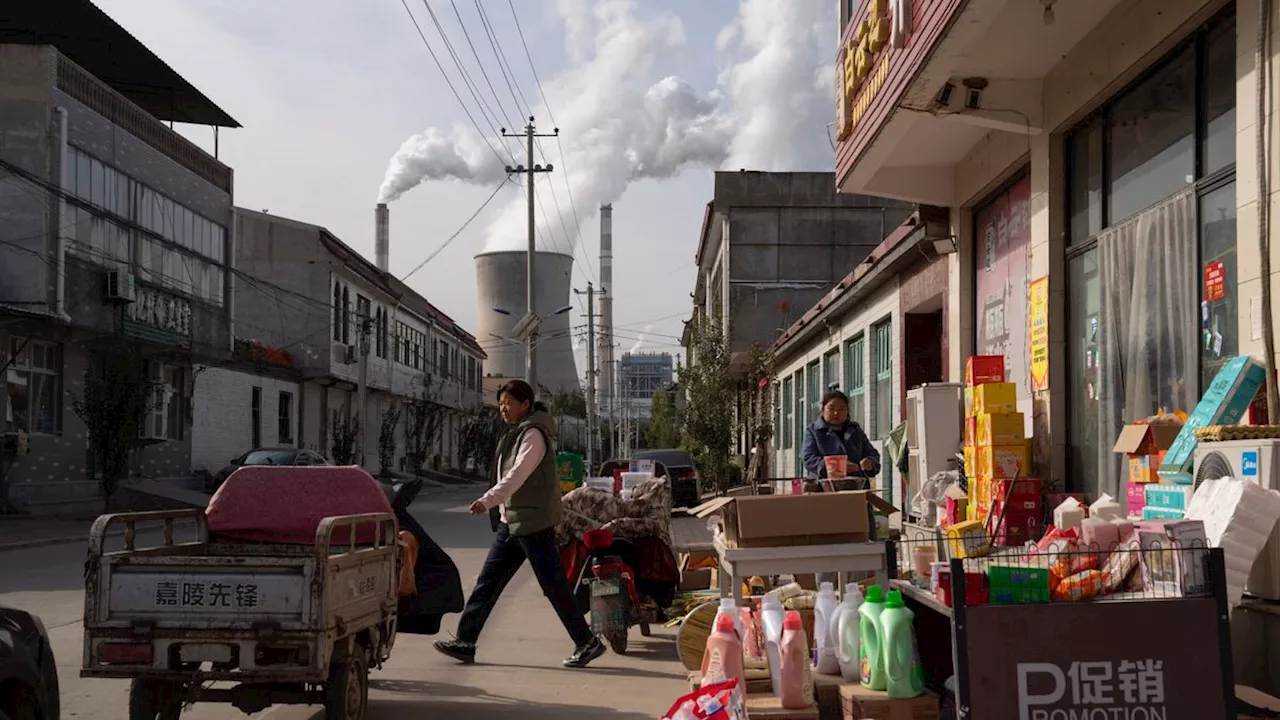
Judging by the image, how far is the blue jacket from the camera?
1057 cm

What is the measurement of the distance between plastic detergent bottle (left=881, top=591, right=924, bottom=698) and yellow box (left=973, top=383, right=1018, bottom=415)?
575 cm

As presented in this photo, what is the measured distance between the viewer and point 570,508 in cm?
958

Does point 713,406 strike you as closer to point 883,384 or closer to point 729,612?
point 883,384

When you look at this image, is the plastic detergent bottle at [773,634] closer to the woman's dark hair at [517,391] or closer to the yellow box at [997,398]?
the woman's dark hair at [517,391]

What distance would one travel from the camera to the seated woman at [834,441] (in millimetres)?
10539

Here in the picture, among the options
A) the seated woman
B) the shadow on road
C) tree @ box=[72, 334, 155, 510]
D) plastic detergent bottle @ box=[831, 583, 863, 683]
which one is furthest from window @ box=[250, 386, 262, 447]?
plastic detergent bottle @ box=[831, 583, 863, 683]

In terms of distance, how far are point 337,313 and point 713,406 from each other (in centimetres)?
2150

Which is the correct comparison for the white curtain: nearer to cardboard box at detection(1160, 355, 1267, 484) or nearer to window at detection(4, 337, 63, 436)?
cardboard box at detection(1160, 355, 1267, 484)

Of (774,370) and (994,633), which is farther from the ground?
(774,370)

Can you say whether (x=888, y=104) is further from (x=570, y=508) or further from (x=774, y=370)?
(x=774, y=370)

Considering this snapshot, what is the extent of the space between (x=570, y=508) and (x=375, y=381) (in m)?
43.1

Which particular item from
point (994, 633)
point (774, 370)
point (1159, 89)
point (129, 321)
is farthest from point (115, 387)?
point (994, 633)

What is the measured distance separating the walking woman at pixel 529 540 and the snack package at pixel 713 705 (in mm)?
3828

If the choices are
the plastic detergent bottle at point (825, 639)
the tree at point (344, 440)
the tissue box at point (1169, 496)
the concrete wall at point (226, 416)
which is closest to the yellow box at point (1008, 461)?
the tissue box at point (1169, 496)
